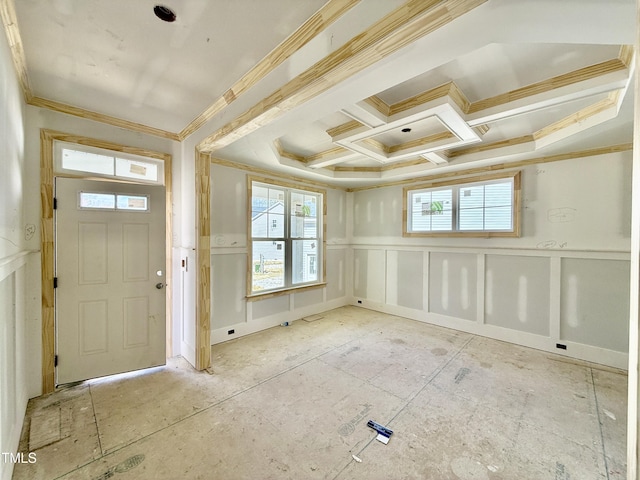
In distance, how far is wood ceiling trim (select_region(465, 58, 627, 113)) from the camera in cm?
180

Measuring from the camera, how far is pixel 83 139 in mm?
2547

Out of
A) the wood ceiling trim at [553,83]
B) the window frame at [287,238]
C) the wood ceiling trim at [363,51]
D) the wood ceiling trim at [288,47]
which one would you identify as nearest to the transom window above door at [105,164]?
the wood ceiling trim at [288,47]

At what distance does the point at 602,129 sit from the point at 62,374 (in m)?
5.67

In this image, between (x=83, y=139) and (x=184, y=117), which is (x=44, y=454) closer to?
(x=83, y=139)

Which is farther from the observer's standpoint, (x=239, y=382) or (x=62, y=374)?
(x=239, y=382)

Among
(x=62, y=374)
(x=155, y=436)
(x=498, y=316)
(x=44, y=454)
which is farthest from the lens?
(x=498, y=316)

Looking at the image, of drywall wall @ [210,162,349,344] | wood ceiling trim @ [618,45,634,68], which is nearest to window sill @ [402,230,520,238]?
wood ceiling trim @ [618,45,634,68]

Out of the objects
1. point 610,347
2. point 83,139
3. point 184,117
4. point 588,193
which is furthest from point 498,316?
point 83,139

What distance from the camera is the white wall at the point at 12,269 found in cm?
148

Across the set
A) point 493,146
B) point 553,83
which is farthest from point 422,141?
point 553,83

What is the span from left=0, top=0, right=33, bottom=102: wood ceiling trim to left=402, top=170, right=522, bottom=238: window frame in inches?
184

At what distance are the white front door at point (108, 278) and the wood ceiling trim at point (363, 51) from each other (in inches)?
65.2

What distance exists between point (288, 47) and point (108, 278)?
2.76 m

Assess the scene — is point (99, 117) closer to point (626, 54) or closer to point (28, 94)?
point (28, 94)
